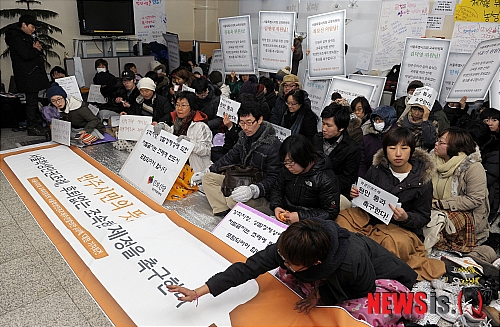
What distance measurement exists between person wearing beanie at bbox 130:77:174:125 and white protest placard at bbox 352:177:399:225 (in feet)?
8.09

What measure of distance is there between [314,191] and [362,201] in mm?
359

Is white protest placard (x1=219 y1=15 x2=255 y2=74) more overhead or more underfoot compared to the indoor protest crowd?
more overhead

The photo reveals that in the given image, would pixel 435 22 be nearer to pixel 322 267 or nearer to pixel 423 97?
pixel 423 97

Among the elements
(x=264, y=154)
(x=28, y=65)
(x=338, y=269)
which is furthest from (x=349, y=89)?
(x=28, y=65)

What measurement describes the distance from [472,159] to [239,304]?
187 centimetres

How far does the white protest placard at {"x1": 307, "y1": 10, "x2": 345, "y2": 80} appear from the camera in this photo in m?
4.66

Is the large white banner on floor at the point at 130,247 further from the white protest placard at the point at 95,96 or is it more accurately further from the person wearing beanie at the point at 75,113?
the white protest placard at the point at 95,96

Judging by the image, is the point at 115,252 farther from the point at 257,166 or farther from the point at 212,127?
the point at 212,127

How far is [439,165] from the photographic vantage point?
2686 millimetres

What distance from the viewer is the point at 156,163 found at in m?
3.38

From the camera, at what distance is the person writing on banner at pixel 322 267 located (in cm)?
149

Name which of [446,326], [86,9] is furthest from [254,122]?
[86,9]

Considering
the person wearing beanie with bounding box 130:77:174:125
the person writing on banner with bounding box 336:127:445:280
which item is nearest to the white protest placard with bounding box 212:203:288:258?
the person writing on banner with bounding box 336:127:445:280

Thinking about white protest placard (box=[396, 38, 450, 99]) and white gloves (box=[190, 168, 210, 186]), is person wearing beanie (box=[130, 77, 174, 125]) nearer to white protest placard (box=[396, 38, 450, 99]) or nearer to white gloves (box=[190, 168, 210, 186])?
white gloves (box=[190, 168, 210, 186])
